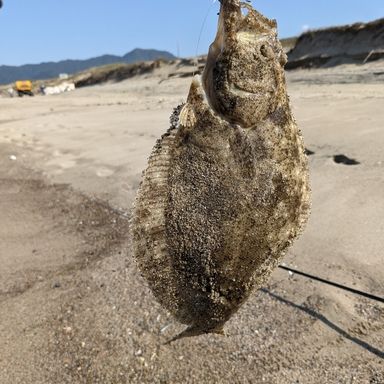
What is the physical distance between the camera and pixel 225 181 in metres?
2.45

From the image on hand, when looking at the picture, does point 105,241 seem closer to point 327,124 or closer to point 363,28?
point 327,124

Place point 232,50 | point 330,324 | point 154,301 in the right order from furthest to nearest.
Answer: point 154,301, point 330,324, point 232,50

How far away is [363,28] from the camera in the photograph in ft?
79.6

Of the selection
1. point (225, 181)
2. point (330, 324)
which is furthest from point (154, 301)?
point (225, 181)

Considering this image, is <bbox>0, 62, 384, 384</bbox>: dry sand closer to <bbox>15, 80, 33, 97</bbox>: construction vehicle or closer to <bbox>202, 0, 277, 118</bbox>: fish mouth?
<bbox>202, 0, 277, 118</bbox>: fish mouth

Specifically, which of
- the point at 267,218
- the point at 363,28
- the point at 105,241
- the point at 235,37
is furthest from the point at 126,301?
the point at 363,28

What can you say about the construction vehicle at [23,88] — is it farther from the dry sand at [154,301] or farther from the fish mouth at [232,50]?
the fish mouth at [232,50]

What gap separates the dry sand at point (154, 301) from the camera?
182 inches

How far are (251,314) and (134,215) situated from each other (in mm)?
3153

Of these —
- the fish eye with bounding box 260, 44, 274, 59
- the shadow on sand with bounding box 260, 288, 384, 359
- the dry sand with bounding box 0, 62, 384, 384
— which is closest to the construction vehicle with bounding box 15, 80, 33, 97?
the dry sand with bounding box 0, 62, 384, 384

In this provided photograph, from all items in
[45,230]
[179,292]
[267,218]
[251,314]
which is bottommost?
[45,230]

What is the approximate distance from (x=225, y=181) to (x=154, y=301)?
11.7ft

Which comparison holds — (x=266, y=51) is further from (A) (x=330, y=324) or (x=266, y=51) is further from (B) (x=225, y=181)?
(A) (x=330, y=324)

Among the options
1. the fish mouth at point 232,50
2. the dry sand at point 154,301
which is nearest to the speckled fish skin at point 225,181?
the fish mouth at point 232,50
